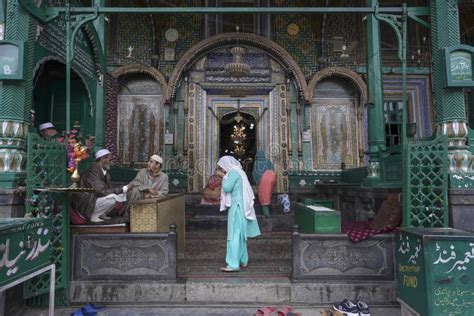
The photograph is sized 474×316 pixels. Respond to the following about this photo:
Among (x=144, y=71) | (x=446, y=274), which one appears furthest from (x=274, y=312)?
(x=144, y=71)

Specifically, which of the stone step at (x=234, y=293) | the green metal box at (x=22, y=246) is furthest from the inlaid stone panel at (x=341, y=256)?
the green metal box at (x=22, y=246)

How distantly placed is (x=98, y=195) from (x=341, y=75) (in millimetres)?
8230

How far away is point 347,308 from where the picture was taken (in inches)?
154

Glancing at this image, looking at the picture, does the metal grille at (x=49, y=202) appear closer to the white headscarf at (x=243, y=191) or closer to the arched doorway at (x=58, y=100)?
the white headscarf at (x=243, y=191)

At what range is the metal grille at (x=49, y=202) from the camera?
4.13 meters

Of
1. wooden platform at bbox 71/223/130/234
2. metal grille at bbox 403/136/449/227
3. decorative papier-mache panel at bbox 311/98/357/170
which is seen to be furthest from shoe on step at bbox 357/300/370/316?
decorative papier-mache panel at bbox 311/98/357/170

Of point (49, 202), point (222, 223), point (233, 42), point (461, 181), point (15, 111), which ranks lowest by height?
point (222, 223)

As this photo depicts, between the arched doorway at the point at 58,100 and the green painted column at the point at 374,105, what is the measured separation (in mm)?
6181

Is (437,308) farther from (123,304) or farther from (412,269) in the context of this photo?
(123,304)

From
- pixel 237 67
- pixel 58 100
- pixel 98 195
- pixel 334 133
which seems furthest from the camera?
pixel 334 133

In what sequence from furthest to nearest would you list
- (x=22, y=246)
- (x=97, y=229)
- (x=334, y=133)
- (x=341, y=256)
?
(x=334, y=133) → (x=97, y=229) → (x=341, y=256) → (x=22, y=246)

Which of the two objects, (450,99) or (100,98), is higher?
(100,98)

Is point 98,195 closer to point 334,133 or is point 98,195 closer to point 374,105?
point 374,105

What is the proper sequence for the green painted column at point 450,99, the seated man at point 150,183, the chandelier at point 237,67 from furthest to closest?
the chandelier at point 237,67, the seated man at point 150,183, the green painted column at point 450,99
